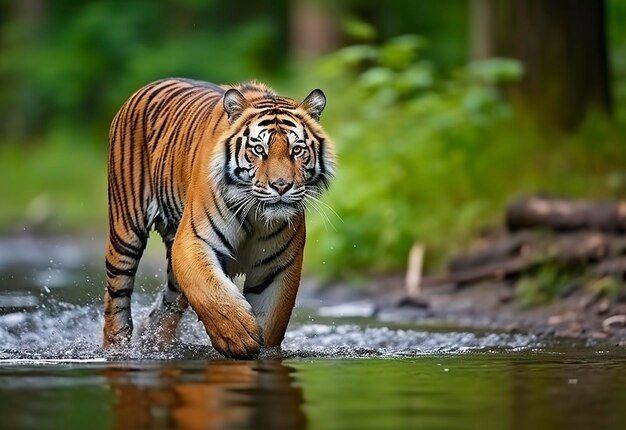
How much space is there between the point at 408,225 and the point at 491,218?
2.53ft

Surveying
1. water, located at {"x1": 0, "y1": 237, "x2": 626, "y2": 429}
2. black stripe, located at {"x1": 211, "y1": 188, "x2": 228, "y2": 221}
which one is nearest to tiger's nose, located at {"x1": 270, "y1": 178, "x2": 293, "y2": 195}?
black stripe, located at {"x1": 211, "y1": 188, "x2": 228, "y2": 221}

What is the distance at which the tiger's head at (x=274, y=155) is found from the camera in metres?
6.95

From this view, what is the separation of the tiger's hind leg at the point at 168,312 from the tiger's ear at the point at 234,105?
1.42m

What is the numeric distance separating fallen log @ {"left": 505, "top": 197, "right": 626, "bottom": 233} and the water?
1.76 meters

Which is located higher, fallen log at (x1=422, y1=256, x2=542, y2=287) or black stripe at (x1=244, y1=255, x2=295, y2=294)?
black stripe at (x1=244, y1=255, x2=295, y2=294)

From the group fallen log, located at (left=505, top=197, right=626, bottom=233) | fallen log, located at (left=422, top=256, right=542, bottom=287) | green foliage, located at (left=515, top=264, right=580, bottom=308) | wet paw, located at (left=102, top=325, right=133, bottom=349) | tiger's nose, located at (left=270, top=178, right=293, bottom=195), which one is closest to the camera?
tiger's nose, located at (left=270, top=178, right=293, bottom=195)

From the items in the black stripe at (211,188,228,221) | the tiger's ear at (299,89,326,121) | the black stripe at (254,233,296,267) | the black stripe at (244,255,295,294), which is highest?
the tiger's ear at (299,89,326,121)

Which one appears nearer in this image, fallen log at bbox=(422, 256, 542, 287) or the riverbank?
the riverbank

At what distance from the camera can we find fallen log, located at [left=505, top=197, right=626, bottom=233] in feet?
33.0

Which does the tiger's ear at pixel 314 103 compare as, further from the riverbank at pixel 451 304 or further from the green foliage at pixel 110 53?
the green foliage at pixel 110 53

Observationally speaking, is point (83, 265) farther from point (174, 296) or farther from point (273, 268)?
point (273, 268)

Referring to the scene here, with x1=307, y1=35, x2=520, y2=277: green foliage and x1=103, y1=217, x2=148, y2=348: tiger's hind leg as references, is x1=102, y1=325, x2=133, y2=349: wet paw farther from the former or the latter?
x1=307, y1=35, x2=520, y2=277: green foliage

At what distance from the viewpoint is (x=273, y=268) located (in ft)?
24.3

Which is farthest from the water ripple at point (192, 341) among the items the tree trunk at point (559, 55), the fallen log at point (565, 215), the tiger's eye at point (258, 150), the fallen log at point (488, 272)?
the tree trunk at point (559, 55)
